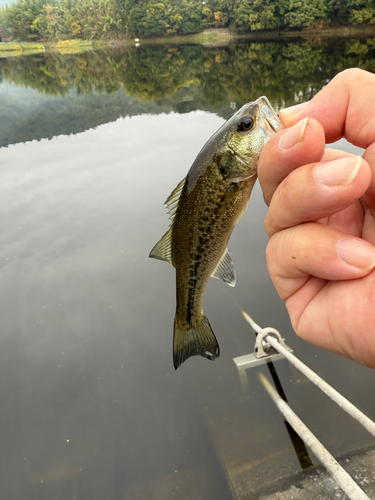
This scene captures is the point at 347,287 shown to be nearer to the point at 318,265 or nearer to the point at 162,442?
the point at 318,265

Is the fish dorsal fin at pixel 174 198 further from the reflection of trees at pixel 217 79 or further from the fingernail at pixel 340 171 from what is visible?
the reflection of trees at pixel 217 79

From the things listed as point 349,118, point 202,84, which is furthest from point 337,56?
point 349,118

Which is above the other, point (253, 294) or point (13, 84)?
point (13, 84)

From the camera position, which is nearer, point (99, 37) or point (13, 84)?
point (13, 84)

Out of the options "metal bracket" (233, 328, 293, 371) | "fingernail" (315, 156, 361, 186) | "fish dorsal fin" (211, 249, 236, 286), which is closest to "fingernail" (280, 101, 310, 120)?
"fingernail" (315, 156, 361, 186)

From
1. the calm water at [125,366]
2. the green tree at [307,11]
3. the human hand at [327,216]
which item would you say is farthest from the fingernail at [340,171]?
the green tree at [307,11]

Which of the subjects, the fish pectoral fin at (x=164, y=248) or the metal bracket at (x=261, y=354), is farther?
the metal bracket at (x=261, y=354)

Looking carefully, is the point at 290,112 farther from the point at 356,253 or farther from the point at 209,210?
the point at 356,253
